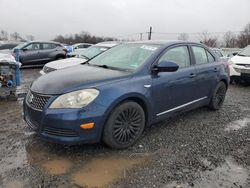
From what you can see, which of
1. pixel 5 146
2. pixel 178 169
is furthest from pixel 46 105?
pixel 178 169

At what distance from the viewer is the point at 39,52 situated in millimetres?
13359

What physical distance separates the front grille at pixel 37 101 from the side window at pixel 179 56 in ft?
6.50

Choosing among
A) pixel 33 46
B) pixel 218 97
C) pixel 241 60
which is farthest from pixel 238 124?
pixel 33 46

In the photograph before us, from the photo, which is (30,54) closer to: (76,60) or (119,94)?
(76,60)

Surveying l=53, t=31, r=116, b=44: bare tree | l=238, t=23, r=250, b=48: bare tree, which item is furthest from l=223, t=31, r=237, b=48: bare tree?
l=53, t=31, r=116, b=44: bare tree

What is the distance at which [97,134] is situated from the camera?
3.36m

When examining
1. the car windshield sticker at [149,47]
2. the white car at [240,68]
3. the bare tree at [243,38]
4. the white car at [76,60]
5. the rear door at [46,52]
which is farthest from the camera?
the bare tree at [243,38]

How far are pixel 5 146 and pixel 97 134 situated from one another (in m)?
1.43

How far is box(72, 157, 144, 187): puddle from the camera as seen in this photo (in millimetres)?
2928

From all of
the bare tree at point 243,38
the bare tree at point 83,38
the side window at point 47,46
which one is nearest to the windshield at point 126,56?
the side window at point 47,46

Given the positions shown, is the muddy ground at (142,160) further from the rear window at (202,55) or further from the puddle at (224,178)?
the rear window at (202,55)

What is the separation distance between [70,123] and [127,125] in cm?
88

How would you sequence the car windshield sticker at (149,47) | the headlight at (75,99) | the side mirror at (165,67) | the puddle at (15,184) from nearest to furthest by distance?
the puddle at (15,184) < the headlight at (75,99) < the side mirror at (165,67) < the car windshield sticker at (149,47)

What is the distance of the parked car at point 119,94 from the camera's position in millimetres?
3248
